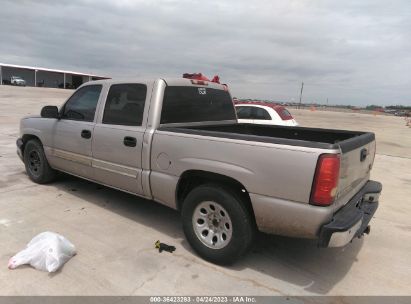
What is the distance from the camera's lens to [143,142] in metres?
4.16

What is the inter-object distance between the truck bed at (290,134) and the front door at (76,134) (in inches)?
55.8

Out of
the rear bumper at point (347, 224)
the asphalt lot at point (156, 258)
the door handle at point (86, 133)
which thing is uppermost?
the door handle at point (86, 133)

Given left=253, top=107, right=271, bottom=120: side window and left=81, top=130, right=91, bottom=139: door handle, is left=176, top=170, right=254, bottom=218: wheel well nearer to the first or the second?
left=81, top=130, right=91, bottom=139: door handle

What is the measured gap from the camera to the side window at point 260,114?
10258mm

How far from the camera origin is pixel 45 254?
11.3ft

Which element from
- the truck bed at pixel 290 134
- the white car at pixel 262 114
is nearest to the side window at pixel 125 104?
the truck bed at pixel 290 134

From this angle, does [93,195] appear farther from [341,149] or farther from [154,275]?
[341,149]

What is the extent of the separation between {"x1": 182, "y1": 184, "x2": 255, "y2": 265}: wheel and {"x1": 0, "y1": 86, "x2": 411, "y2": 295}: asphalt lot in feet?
0.55

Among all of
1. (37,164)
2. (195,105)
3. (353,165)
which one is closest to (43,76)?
(37,164)

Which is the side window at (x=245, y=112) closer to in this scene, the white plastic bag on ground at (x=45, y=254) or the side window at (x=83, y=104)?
the side window at (x=83, y=104)

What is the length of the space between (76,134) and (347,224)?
3.76 m

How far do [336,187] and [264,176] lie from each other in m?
0.60

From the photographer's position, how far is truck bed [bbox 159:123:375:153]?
10.4 ft

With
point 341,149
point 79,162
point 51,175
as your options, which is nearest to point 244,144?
point 341,149
